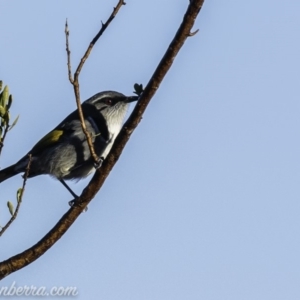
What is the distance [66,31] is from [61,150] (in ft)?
14.8

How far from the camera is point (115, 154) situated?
530cm

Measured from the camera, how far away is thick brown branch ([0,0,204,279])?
15.2 ft

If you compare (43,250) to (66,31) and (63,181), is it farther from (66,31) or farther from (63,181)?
(63,181)

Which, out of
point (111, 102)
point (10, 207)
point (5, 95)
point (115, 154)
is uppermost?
point (111, 102)

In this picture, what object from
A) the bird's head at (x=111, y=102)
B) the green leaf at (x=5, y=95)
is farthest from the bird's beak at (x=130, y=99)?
the green leaf at (x=5, y=95)

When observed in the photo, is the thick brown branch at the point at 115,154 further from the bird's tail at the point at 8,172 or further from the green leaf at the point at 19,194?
the bird's tail at the point at 8,172

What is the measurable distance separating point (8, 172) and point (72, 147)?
46.6 inches

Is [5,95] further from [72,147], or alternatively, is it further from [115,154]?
[72,147]

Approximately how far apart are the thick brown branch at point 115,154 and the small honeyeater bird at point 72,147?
11.4ft

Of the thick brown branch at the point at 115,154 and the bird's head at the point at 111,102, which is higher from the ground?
the bird's head at the point at 111,102

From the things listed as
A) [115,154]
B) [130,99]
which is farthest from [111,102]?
[115,154]

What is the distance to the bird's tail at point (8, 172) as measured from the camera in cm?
971

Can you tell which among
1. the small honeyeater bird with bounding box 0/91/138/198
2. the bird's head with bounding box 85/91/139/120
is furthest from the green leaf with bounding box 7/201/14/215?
the bird's head with bounding box 85/91/139/120

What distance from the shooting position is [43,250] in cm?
520
